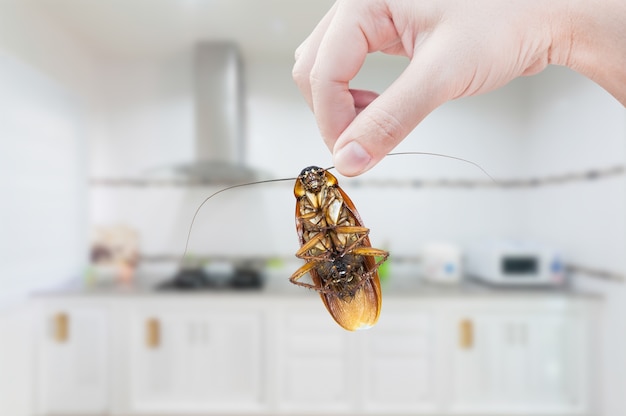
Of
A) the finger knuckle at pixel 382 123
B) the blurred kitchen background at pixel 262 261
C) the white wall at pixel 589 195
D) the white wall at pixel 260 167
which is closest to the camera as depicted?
the finger knuckle at pixel 382 123

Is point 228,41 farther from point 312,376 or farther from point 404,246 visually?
point 312,376

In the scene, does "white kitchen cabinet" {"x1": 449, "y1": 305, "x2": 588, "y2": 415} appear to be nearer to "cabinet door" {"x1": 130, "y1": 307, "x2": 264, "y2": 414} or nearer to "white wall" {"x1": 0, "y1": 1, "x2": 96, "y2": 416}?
"cabinet door" {"x1": 130, "y1": 307, "x2": 264, "y2": 414}

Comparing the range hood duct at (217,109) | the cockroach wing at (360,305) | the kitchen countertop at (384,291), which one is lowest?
the kitchen countertop at (384,291)

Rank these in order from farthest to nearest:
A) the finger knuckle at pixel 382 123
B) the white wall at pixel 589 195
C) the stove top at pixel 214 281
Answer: the stove top at pixel 214 281 → the white wall at pixel 589 195 → the finger knuckle at pixel 382 123

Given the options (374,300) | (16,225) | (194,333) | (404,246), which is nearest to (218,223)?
(194,333)

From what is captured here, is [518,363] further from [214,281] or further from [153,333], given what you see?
[153,333]

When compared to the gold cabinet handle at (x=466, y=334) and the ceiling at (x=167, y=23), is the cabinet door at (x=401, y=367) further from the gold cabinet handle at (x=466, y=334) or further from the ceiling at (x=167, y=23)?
the ceiling at (x=167, y=23)

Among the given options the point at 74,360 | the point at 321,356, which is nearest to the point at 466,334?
the point at 321,356

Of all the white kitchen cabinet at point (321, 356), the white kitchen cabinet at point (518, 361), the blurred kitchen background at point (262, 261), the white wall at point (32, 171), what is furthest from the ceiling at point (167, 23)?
the white kitchen cabinet at point (518, 361)
